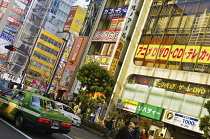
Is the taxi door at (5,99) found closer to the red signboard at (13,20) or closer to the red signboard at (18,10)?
the red signboard at (13,20)

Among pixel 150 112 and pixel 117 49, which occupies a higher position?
Result: pixel 117 49

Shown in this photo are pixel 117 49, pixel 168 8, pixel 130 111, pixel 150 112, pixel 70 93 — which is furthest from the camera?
pixel 70 93

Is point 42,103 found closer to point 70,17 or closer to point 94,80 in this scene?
point 94,80

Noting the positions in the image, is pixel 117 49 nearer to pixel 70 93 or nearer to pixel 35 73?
→ pixel 70 93

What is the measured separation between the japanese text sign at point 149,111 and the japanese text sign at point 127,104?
2.13ft

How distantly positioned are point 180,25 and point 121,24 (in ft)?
34.6

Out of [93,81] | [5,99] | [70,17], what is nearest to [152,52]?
[93,81]

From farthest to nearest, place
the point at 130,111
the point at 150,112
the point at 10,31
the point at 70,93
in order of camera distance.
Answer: the point at 10,31, the point at 70,93, the point at 130,111, the point at 150,112

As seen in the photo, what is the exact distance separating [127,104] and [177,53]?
7594 millimetres

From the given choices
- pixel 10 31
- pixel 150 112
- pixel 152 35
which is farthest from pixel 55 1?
pixel 150 112

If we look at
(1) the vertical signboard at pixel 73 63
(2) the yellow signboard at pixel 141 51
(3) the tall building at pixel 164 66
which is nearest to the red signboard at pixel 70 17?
(1) the vertical signboard at pixel 73 63

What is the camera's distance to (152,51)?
3131 cm

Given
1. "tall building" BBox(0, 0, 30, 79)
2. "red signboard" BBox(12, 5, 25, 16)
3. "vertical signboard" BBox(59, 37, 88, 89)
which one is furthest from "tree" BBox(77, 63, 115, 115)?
"red signboard" BBox(12, 5, 25, 16)

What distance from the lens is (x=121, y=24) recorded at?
38.6 metres
